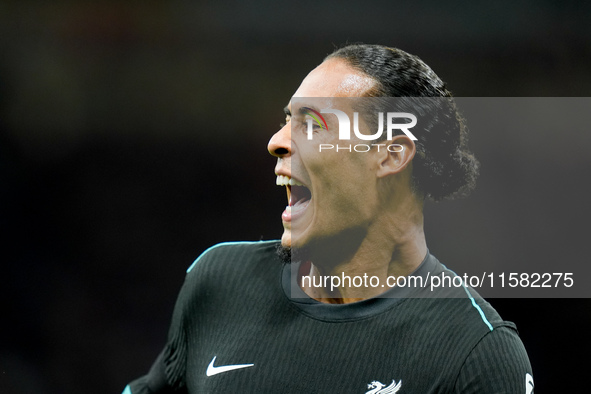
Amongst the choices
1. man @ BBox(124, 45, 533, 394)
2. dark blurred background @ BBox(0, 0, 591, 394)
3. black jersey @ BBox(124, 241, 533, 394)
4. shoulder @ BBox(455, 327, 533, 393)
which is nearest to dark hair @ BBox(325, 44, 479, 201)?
man @ BBox(124, 45, 533, 394)

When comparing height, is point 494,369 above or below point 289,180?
below

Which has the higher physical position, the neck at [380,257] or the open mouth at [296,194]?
the open mouth at [296,194]

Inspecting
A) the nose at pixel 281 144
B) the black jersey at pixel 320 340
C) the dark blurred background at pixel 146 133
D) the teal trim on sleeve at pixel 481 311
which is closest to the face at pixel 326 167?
the nose at pixel 281 144

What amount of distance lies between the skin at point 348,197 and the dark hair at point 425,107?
0.03 m

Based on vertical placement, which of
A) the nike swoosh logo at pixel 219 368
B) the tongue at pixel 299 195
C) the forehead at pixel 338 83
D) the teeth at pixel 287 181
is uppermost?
the forehead at pixel 338 83

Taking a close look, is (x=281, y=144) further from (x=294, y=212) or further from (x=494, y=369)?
(x=494, y=369)

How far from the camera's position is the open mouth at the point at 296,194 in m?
1.40

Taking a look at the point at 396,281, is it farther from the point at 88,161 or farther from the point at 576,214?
the point at 88,161

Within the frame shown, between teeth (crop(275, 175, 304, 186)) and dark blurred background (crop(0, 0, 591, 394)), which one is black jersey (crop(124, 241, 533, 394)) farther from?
dark blurred background (crop(0, 0, 591, 394))

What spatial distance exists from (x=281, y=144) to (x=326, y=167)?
0.11 metres

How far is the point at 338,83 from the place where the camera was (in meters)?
1.34

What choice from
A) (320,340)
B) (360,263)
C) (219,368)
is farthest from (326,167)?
(219,368)

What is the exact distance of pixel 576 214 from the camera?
2.62m

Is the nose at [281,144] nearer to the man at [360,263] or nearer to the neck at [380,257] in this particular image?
the man at [360,263]
